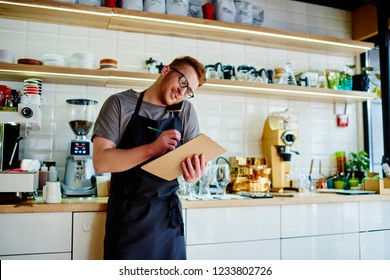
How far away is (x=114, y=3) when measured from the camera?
2.52 metres

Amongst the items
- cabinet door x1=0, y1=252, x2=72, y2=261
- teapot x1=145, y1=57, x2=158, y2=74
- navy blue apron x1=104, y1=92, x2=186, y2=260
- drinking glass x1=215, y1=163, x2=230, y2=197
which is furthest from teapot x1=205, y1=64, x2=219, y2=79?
cabinet door x1=0, y1=252, x2=72, y2=261

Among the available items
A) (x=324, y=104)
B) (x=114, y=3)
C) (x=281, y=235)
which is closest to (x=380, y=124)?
(x=324, y=104)

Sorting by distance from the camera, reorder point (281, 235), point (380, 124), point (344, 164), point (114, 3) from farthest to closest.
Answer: point (380, 124)
point (344, 164)
point (114, 3)
point (281, 235)

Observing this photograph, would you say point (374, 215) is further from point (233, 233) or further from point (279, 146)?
Result: point (233, 233)

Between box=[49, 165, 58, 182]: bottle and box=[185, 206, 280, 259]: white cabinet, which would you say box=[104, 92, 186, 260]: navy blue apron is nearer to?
box=[185, 206, 280, 259]: white cabinet

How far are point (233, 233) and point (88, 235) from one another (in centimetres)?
78

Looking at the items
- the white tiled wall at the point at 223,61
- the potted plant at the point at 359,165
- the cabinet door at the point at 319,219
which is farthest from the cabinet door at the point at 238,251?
the potted plant at the point at 359,165

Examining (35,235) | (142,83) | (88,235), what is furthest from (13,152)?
(142,83)

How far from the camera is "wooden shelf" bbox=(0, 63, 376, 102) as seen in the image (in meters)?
2.31

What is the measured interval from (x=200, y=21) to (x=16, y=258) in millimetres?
1836

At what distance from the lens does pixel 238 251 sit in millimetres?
2088

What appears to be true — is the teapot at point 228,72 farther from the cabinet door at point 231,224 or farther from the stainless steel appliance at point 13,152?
the stainless steel appliance at point 13,152

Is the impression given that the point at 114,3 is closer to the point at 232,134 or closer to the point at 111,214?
the point at 232,134

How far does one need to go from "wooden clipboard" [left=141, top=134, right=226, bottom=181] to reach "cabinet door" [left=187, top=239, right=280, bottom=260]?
607 mm
